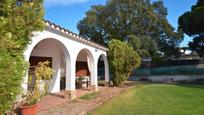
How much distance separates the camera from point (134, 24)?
3991cm

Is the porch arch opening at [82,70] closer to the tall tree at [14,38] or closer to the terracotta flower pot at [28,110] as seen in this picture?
the terracotta flower pot at [28,110]

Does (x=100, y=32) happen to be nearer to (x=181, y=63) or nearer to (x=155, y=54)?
(x=155, y=54)

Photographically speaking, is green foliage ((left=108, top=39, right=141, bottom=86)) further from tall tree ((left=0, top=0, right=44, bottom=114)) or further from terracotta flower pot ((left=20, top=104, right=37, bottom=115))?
tall tree ((left=0, top=0, right=44, bottom=114))

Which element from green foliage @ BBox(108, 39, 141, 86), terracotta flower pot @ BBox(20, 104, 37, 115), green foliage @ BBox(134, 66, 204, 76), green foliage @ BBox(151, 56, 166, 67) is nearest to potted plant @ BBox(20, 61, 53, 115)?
terracotta flower pot @ BBox(20, 104, 37, 115)

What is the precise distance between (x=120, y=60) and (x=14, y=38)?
1385 centimetres

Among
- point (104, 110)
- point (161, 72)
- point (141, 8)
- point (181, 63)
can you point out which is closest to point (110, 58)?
point (104, 110)

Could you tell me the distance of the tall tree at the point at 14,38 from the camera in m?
5.14

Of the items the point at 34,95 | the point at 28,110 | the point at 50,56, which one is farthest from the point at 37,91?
the point at 50,56

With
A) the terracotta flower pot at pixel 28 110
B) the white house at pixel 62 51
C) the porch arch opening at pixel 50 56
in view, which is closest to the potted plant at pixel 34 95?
the terracotta flower pot at pixel 28 110

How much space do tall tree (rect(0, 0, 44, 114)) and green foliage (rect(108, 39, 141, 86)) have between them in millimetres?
12853

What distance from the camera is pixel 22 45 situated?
6.00 m

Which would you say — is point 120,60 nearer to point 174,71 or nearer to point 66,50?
point 66,50

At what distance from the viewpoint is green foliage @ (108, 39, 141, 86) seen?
61.9ft

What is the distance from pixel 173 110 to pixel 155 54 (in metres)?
33.0
